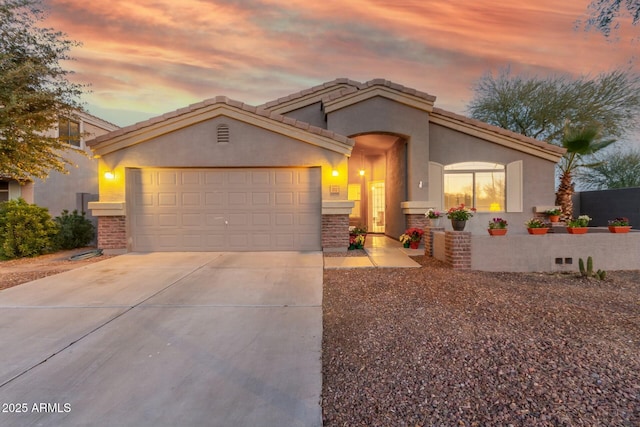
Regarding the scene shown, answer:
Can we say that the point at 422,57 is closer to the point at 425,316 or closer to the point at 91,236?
the point at 425,316

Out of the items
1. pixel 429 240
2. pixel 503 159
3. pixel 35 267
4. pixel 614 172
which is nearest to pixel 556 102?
pixel 614 172

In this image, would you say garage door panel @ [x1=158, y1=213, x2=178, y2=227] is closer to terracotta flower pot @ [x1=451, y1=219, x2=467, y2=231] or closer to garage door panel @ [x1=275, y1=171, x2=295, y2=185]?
garage door panel @ [x1=275, y1=171, x2=295, y2=185]

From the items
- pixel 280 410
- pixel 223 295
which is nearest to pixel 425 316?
pixel 280 410

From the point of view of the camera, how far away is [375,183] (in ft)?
52.5

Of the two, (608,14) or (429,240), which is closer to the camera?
(608,14)

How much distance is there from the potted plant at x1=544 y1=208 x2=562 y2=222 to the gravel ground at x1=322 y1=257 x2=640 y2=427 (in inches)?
252

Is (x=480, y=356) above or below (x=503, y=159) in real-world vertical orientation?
below

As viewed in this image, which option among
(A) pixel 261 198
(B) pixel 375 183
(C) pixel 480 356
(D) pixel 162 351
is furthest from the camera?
(B) pixel 375 183

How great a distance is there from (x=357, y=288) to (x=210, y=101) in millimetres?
6634

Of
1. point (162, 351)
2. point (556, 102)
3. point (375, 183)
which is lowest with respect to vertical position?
point (162, 351)

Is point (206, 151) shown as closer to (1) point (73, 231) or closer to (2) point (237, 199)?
(2) point (237, 199)

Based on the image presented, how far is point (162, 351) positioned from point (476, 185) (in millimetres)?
11320

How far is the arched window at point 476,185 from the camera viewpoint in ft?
38.8

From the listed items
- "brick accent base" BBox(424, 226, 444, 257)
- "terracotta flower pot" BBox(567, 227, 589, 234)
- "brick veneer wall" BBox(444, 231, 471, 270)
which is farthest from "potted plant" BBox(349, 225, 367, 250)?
"terracotta flower pot" BBox(567, 227, 589, 234)
